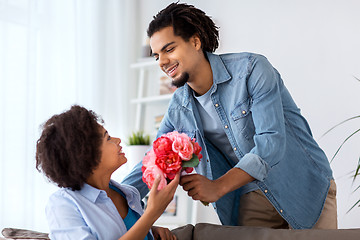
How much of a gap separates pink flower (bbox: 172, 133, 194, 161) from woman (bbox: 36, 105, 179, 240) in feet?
0.25

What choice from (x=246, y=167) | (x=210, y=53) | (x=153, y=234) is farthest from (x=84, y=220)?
(x=210, y=53)

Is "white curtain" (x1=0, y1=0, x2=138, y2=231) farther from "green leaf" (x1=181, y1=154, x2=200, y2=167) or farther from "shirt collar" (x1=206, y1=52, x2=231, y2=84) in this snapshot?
"green leaf" (x1=181, y1=154, x2=200, y2=167)

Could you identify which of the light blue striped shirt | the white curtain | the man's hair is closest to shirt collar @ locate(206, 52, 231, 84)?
the man's hair

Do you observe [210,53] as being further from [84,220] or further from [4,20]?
[4,20]

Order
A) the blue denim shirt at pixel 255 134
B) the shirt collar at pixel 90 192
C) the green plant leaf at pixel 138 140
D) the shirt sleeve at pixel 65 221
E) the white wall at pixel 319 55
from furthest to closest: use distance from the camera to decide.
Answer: the green plant leaf at pixel 138 140 < the white wall at pixel 319 55 < the blue denim shirt at pixel 255 134 < the shirt collar at pixel 90 192 < the shirt sleeve at pixel 65 221

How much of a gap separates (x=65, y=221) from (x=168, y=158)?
1.12 ft

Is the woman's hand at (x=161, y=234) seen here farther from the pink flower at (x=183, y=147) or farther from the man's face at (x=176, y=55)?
the man's face at (x=176, y=55)

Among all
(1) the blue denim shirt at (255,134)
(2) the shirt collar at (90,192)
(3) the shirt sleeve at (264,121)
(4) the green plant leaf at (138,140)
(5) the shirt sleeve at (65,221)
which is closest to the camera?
(5) the shirt sleeve at (65,221)

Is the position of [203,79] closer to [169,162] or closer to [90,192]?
[169,162]

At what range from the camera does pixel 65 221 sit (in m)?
1.34

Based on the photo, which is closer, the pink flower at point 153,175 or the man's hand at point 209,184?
the pink flower at point 153,175

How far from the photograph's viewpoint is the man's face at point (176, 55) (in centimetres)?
180

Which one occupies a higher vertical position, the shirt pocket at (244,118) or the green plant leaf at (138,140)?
the shirt pocket at (244,118)

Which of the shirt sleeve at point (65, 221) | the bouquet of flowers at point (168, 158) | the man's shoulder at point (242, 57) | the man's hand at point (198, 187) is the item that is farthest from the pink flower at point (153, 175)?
the man's shoulder at point (242, 57)
